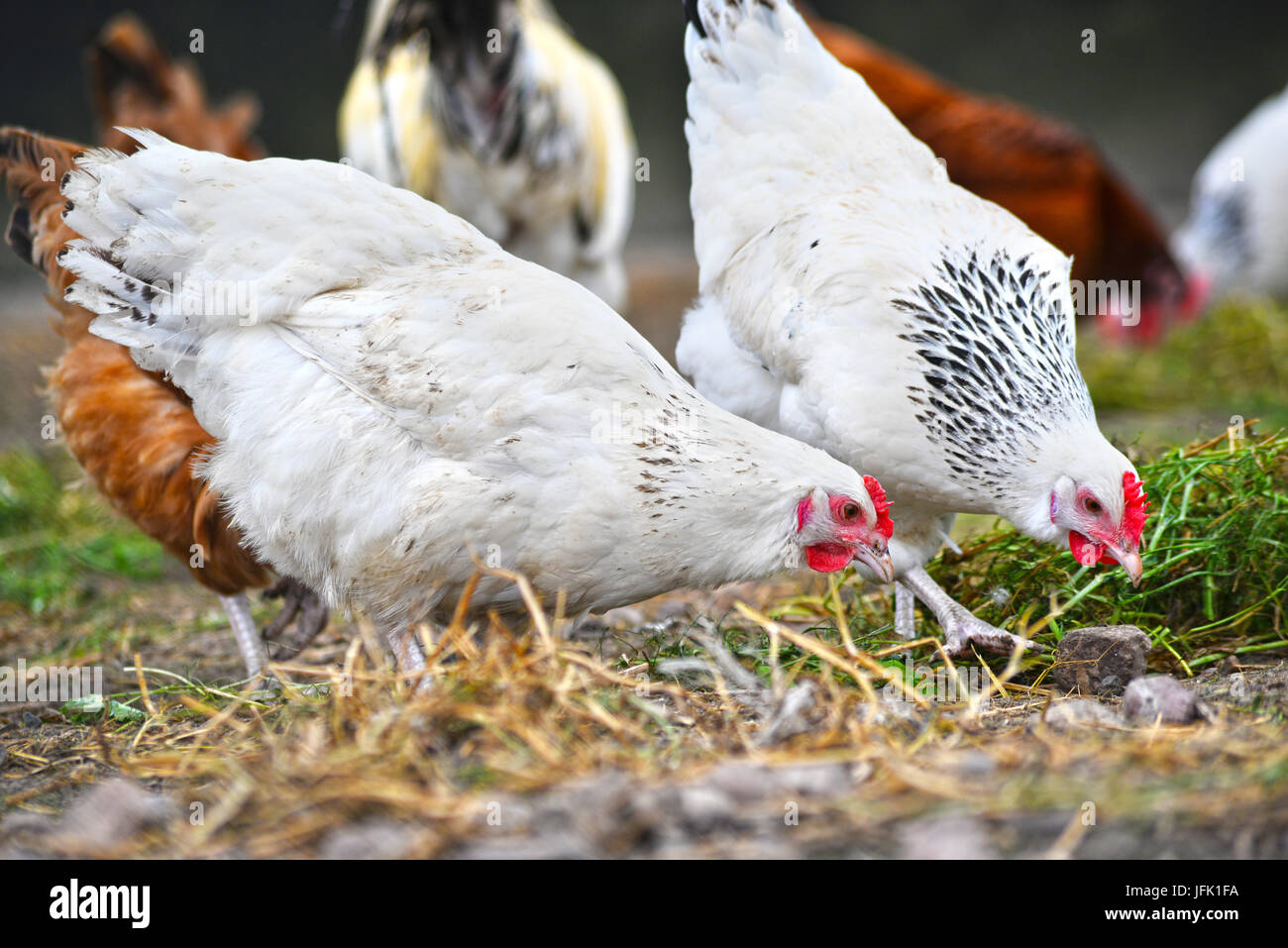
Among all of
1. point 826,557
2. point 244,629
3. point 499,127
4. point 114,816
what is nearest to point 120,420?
point 244,629

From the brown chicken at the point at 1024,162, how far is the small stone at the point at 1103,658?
140 inches

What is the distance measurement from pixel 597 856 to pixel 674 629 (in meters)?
1.40

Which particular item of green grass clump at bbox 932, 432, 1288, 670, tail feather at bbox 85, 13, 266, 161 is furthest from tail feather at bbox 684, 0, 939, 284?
tail feather at bbox 85, 13, 266, 161

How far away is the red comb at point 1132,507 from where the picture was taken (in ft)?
7.64

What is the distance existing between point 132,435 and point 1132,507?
2.34 m

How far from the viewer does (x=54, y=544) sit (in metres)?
4.12

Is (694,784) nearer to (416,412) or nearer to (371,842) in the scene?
(371,842)

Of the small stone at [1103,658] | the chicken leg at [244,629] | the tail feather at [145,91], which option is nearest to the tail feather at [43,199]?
the chicken leg at [244,629]

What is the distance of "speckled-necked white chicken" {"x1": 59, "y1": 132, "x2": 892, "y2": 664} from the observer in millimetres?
2168

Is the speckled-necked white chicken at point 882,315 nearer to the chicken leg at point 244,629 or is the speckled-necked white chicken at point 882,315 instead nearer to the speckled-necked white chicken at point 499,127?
the speckled-necked white chicken at point 499,127

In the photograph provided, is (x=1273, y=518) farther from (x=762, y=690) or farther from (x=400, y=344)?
(x=400, y=344)

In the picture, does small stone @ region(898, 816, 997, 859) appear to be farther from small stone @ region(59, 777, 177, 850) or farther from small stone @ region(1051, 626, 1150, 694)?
small stone @ region(59, 777, 177, 850)
